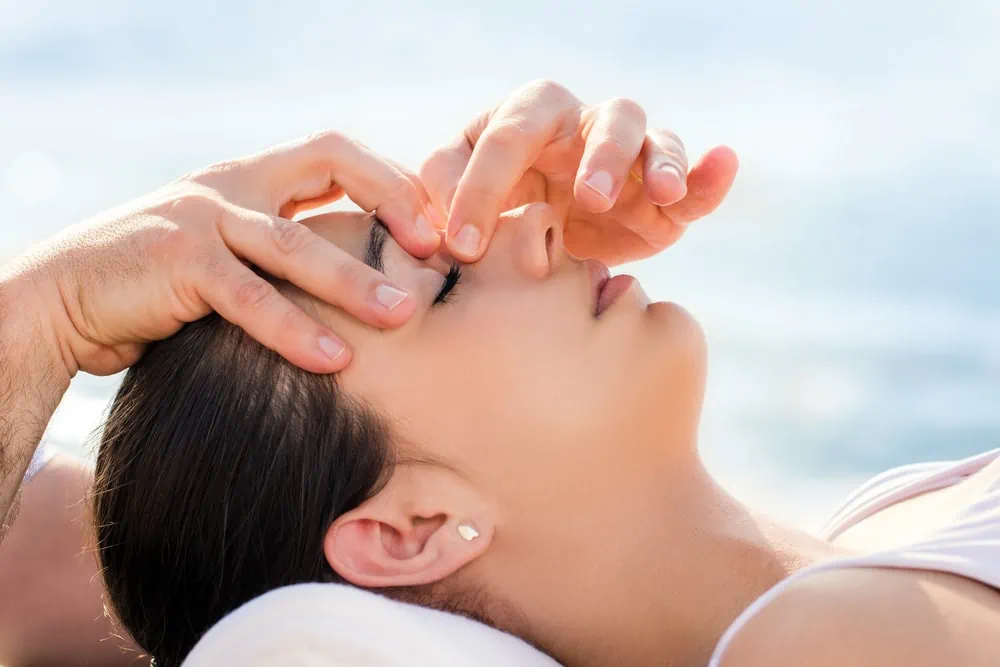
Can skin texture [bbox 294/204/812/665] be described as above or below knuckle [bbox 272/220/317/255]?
below

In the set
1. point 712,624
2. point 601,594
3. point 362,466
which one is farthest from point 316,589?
point 712,624

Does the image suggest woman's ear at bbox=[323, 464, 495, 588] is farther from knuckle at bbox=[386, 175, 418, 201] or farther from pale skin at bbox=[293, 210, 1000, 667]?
knuckle at bbox=[386, 175, 418, 201]

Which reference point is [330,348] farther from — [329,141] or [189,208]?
[329,141]

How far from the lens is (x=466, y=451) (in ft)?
4.72

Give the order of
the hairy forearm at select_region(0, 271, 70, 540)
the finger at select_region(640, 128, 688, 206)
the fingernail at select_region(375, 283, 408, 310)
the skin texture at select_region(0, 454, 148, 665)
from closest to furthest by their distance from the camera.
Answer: the fingernail at select_region(375, 283, 408, 310), the hairy forearm at select_region(0, 271, 70, 540), the finger at select_region(640, 128, 688, 206), the skin texture at select_region(0, 454, 148, 665)

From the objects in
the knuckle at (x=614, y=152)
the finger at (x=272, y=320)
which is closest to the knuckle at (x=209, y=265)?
the finger at (x=272, y=320)

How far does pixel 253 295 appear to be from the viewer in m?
1.42

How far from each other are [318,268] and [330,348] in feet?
0.40

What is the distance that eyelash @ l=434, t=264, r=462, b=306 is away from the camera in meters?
1.49

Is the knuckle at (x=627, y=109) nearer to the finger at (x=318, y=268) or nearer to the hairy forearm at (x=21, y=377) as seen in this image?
the finger at (x=318, y=268)

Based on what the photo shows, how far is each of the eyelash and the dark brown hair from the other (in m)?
0.21

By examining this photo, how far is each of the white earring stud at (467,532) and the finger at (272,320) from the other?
30 centimetres

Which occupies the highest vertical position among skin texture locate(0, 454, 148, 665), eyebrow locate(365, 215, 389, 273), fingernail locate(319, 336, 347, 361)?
eyebrow locate(365, 215, 389, 273)

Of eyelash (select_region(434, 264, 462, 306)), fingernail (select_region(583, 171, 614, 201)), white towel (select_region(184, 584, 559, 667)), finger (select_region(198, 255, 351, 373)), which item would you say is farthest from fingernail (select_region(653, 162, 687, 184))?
white towel (select_region(184, 584, 559, 667))
